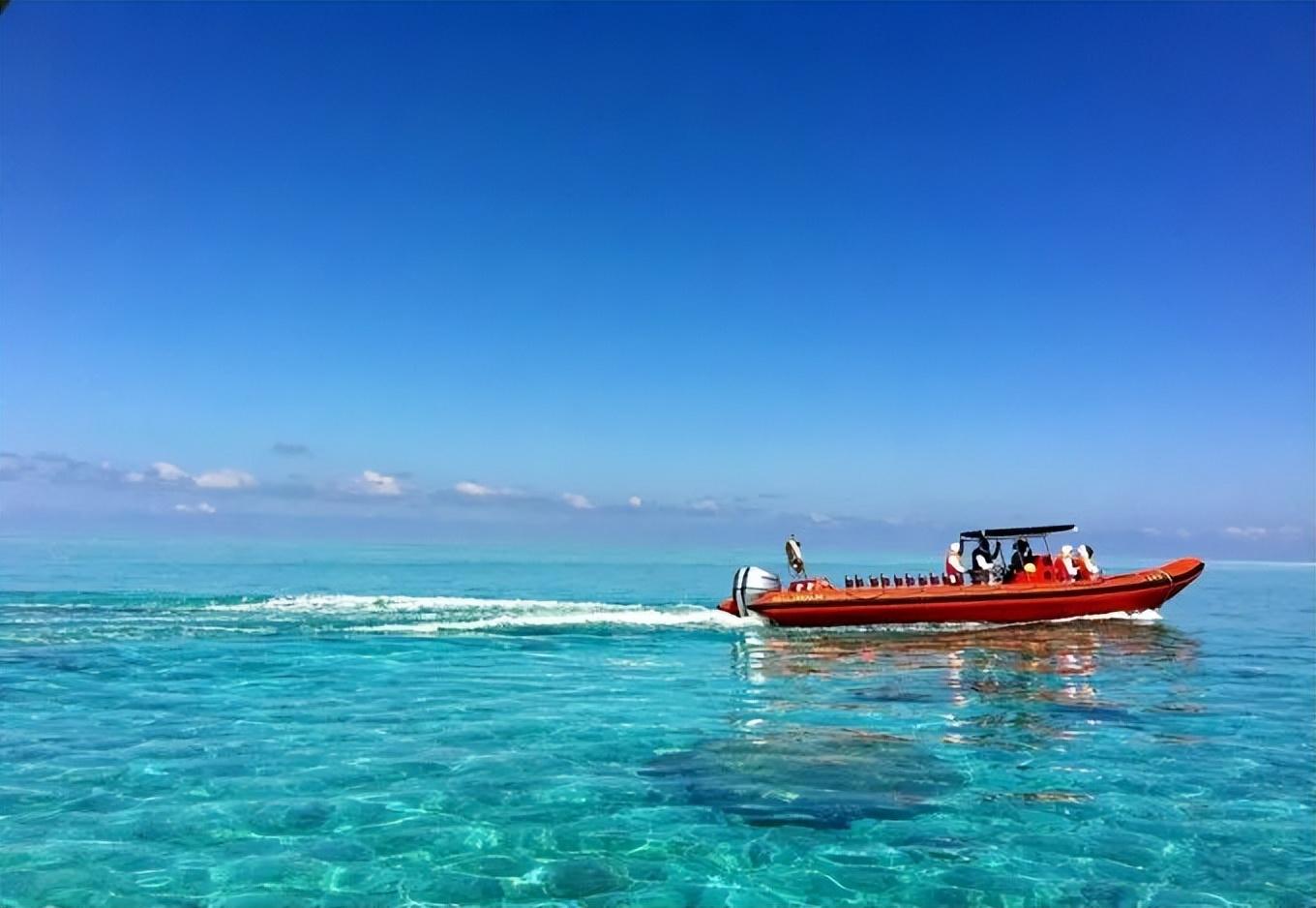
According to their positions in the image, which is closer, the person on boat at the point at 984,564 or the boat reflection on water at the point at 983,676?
the boat reflection on water at the point at 983,676

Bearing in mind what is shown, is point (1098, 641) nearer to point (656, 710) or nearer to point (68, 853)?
point (656, 710)

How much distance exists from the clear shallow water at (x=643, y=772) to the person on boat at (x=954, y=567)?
4728 millimetres

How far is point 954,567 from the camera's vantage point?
103 ft

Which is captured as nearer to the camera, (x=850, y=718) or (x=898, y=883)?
(x=898, y=883)

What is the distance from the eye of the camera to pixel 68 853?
9734mm

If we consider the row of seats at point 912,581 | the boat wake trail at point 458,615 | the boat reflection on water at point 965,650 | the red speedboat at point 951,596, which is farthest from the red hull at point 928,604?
the boat wake trail at point 458,615

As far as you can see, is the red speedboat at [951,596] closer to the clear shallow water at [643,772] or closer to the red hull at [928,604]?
the red hull at [928,604]

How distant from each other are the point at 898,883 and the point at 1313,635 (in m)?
33.9

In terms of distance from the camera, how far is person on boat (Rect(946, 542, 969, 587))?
3128 cm

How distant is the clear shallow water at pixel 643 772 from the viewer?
367 inches

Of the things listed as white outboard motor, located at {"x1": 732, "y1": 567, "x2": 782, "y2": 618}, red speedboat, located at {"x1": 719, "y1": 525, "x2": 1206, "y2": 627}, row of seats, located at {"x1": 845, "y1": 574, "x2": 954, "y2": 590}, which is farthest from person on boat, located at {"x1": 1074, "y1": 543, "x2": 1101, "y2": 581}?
white outboard motor, located at {"x1": 732, "y1": 567, "x2": 782, "y2": 618}

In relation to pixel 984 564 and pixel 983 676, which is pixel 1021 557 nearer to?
pixel 984 564

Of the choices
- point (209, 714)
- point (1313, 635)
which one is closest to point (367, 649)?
point (209, 714)

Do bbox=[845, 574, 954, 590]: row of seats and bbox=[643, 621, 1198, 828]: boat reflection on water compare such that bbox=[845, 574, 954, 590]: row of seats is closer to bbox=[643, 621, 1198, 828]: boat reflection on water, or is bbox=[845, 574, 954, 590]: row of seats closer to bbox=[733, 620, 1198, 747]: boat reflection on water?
bbox=[733, 620, 1198, 747]: boat reflection on water
